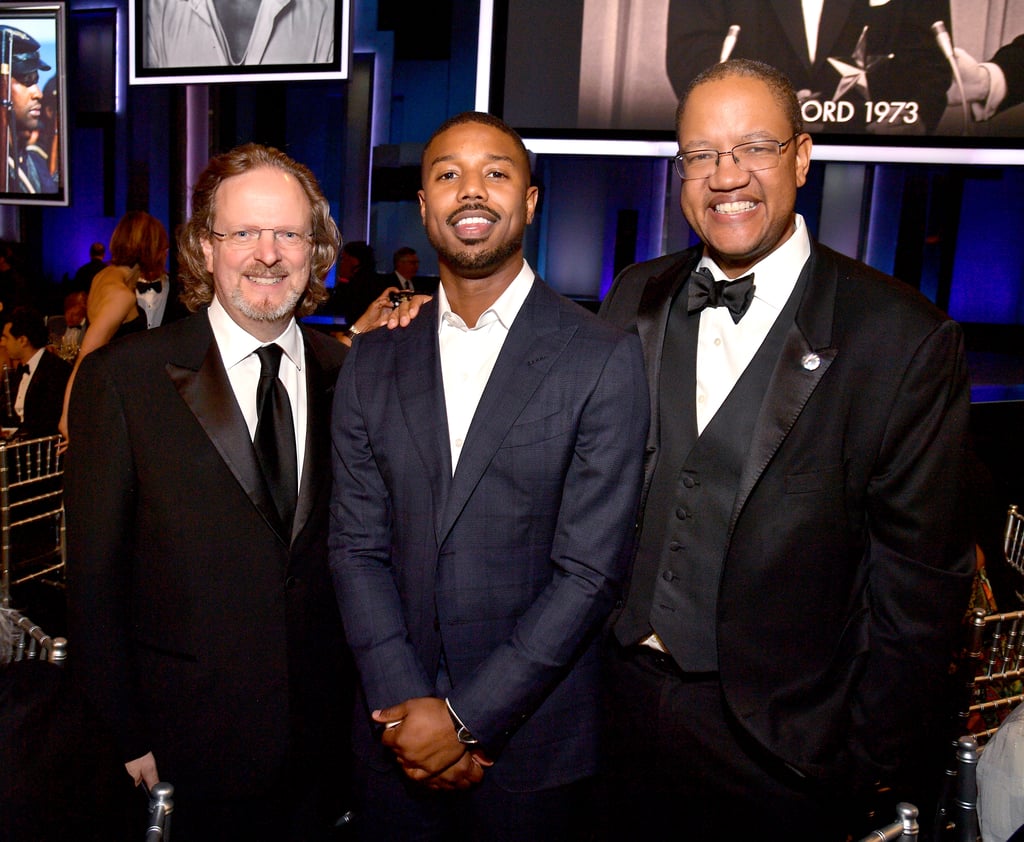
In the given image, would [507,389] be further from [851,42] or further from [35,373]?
[851,42]

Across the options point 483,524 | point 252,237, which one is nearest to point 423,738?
point 483,524

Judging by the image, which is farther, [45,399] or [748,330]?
[45,399]

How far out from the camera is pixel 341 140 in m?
8.81

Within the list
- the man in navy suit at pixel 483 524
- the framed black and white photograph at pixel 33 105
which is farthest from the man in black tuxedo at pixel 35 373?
the man in navy suit at pixel 483 524

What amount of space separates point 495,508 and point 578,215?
7517mm

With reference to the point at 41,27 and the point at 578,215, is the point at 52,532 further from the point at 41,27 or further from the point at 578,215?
the point at 578,215

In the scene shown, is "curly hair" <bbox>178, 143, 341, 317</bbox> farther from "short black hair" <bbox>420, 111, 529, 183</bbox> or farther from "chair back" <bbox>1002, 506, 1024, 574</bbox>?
"chair back" <bbox>1002, 506, 1024, 574</bbox>

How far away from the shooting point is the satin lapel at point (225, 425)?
5.41 feet

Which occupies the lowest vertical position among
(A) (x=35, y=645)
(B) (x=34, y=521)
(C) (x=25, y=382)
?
(B) (x=34, y=521)

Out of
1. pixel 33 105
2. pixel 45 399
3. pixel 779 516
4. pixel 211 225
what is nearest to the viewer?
pixel 779 516

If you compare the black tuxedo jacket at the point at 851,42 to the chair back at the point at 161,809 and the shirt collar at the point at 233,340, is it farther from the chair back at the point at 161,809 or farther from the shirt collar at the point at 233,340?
the chair back at the point at 161,809

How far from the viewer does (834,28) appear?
409 cm

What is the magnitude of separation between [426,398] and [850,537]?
2.69ft

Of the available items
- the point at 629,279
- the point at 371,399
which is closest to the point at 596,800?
the point at 371,399
